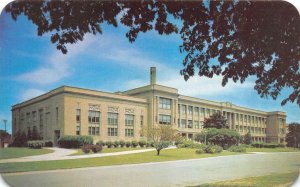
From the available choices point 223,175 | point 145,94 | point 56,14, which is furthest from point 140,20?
point 223,175

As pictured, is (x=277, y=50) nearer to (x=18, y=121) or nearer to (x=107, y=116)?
(x=107, y=116)

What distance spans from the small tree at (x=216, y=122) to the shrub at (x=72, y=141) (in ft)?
13.7

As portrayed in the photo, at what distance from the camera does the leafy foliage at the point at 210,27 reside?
24.7 feet

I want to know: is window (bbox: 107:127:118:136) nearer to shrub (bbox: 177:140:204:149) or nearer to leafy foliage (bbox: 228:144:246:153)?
shrub (bbox: 177:140:204:149)

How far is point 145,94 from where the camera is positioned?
10164 mm

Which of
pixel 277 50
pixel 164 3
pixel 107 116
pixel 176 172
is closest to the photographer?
pixel 164 3

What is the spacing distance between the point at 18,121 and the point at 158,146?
4.68 m

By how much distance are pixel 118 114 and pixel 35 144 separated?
2.97 metres

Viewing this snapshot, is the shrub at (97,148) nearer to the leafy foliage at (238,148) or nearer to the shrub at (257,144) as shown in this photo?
the leafy foliage at (238,148)

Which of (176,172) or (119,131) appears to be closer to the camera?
(176,172)

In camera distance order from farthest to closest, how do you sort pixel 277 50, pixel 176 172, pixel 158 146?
pixel 158 146
pixel 176 172
pixel 277 50

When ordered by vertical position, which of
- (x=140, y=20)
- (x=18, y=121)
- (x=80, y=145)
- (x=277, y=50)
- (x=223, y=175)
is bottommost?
(x=223, y=175)

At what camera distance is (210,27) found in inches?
310

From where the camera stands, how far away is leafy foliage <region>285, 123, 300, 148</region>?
944 cm
